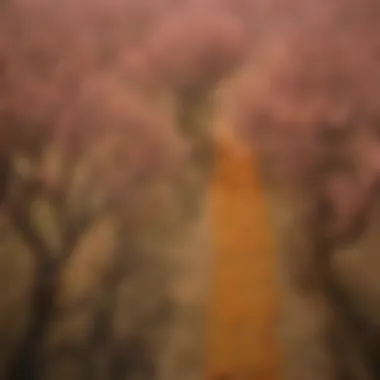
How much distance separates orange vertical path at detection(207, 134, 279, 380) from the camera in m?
1.03

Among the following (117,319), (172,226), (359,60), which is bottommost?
(117,319)

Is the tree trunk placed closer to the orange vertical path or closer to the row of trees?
the row of trees

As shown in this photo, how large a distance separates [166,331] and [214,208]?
8.3 inches

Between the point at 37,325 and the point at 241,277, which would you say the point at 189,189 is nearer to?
the point at 241,277

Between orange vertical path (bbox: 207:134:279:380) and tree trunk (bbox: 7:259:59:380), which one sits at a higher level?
orange vertical path (bbox: 207:134:279:380)

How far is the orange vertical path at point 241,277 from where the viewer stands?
1.03m

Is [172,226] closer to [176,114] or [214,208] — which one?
[214,208]

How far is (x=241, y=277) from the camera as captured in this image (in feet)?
3.51

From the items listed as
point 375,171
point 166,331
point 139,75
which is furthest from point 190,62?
point 166,331

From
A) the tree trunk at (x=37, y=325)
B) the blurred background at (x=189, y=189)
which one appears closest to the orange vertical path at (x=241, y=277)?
the blurred background at (x=189, y=189)

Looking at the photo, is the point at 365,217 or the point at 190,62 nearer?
the point at 365,217

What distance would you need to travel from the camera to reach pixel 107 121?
1.18m

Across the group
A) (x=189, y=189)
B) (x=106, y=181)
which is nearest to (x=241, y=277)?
(x=189, y=189)

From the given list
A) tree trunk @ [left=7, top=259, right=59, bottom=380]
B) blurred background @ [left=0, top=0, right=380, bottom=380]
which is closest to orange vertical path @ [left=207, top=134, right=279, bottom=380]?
blurred background @ [left=0, top=0, right=380, bottom=380]
